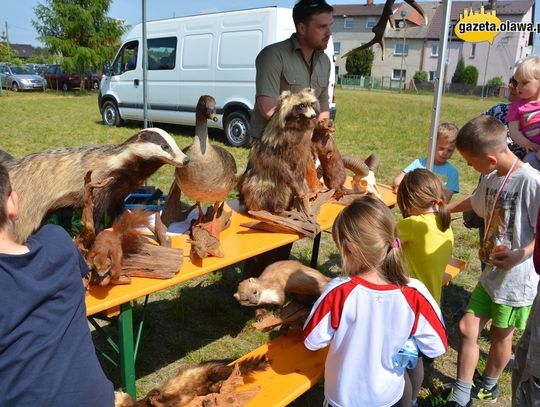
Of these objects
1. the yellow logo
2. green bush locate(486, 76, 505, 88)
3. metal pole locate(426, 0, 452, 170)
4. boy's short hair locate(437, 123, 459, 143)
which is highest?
the yellow logo

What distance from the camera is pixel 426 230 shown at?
2248mm

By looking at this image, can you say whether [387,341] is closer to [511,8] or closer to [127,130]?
[127,130]

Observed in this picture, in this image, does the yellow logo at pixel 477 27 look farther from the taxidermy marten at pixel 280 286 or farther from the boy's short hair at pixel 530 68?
the taxidermy marten at pixel 280 286

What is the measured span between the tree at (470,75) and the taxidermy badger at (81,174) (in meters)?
38.1

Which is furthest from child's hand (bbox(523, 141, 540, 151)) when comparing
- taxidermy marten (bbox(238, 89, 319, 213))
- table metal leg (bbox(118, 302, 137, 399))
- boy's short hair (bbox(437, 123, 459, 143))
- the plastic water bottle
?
table metal leg (bbox(118, 302, 137, 399))

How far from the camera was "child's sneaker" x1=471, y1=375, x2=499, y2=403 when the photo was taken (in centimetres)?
256

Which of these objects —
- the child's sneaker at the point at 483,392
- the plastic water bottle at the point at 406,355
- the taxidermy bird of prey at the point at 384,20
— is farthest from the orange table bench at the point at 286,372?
the taxidermy bird of prey at the point at 384,20

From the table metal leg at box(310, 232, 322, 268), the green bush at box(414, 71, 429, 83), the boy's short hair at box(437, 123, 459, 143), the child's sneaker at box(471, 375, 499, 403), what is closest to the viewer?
the child's sneaker at box(471, 375, 499, 403)

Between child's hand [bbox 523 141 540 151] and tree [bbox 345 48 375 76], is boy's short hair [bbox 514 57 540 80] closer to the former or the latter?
child's hand [bbox 523 141 540 151]

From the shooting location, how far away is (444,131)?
3.35 meters

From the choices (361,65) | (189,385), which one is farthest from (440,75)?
(361,65)

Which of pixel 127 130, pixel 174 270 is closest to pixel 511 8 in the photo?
pixel 127 130

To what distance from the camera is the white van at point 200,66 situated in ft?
27.5

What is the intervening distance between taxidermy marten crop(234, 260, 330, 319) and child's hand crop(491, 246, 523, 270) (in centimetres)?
85
